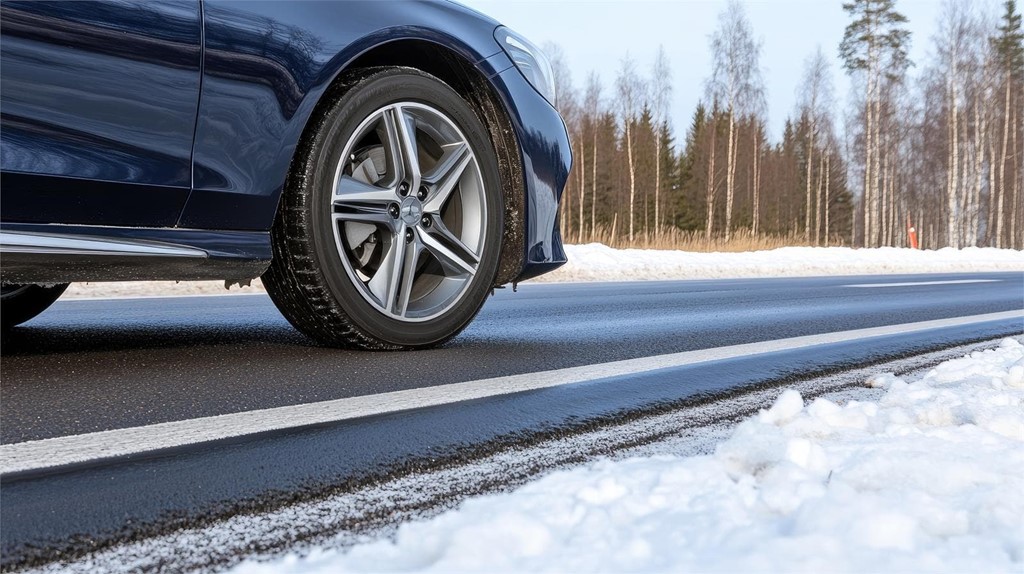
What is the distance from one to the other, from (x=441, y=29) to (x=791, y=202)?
73225 millimetres

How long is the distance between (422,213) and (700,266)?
37.2 feet

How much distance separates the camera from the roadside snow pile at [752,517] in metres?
1.08

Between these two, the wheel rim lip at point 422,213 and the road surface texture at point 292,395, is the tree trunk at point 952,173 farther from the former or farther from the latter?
the wheel rim lip at point 422,213

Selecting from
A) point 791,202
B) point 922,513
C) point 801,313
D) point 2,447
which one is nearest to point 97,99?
point 2,447

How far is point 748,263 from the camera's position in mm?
15570

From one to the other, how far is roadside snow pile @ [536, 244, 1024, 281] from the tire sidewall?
6126mm

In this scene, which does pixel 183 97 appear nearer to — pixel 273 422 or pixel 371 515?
pixel 273 422

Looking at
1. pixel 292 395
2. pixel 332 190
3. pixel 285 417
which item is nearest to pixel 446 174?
pixel 332 190

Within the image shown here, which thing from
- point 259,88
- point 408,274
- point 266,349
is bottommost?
point 266,349

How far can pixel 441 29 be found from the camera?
10.7ft

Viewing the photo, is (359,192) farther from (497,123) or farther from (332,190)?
(497,123)

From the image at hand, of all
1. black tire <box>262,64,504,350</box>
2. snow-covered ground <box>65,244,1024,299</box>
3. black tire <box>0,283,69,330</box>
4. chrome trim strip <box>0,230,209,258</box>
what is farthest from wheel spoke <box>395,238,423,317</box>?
snow-covered ground <box>65,244,1024,299</box>

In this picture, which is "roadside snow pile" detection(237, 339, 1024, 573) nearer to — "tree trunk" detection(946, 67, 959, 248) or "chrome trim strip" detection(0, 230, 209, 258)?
"chrome trim strip" detection(0, 230, 209, 258)

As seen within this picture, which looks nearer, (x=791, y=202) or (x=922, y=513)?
(x=922, y=513)
